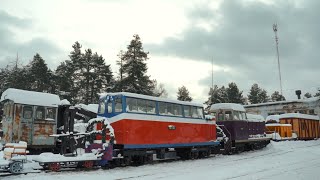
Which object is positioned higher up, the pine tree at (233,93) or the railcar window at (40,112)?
the pine tree at (233,93)

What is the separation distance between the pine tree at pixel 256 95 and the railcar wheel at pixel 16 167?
7789 cm

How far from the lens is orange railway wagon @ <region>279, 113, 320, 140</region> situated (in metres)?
35.6

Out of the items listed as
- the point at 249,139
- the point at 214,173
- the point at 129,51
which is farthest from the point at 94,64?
the point at 214,173

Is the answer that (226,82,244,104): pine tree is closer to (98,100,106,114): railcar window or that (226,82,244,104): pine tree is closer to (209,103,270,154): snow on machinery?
(209,103,270,154): snow on machinery

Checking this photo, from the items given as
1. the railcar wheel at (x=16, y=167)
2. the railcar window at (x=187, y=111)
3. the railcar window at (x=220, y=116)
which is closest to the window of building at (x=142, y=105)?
the railcar window at (x=187, y=111)

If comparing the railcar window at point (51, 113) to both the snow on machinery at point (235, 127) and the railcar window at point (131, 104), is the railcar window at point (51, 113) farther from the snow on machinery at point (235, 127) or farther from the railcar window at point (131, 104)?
the snow on machinery at point (235, 127)

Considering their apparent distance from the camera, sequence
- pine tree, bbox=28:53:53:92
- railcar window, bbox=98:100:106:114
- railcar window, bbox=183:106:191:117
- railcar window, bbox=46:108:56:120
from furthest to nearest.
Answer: pine tree, bbox=28:53:53:92
railcar window, bbox=183:106:191:117
railcar window, bbox=46:108:56:120
railcar window, bbox=98:100:106:114

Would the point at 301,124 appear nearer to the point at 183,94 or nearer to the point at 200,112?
the point at 200,112

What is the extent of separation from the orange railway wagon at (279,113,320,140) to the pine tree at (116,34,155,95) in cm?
1712

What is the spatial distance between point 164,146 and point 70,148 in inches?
189

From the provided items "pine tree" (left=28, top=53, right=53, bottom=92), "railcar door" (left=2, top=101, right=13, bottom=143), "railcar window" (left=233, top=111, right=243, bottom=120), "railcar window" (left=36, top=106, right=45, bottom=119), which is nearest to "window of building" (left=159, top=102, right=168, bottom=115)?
"railcar window" (left=36, top=106, right=45, bottom=119)

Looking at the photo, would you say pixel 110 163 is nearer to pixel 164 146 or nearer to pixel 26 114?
pixel 164 146

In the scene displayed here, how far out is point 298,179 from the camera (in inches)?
417

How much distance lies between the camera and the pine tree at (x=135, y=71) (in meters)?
41.2
